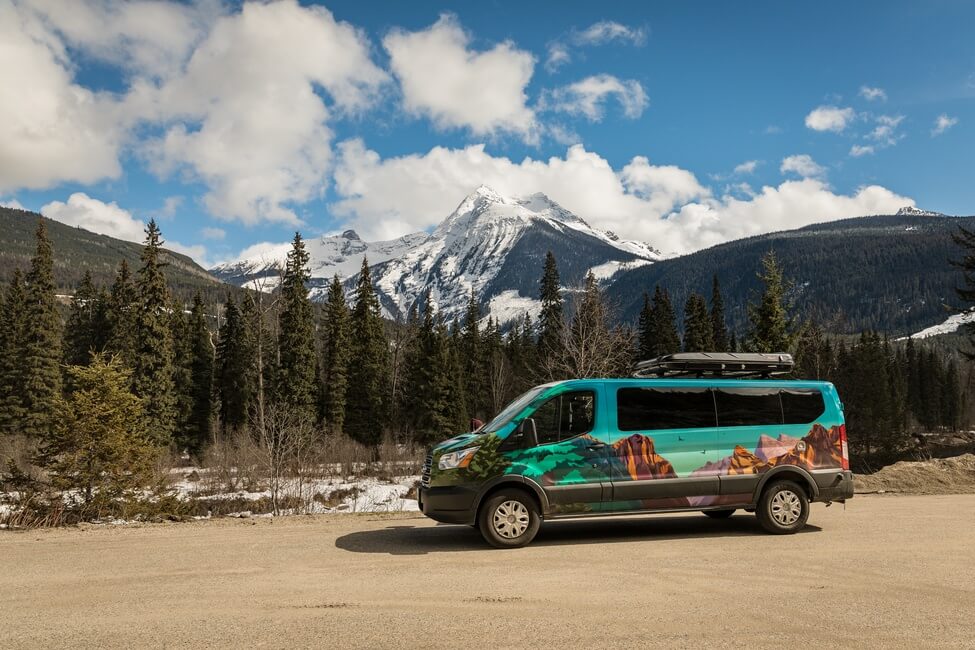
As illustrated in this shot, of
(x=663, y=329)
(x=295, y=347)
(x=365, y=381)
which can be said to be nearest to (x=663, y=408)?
(x=295, y=347)

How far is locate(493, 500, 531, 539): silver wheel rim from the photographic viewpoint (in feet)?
31.8

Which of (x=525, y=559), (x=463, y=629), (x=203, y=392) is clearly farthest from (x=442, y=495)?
(x=203, y=392)

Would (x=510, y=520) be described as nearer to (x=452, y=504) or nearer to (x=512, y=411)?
(x=452, y=504)

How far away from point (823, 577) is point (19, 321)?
5854 cm

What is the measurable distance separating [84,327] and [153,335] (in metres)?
20.8

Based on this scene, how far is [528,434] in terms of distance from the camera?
960 centimetres

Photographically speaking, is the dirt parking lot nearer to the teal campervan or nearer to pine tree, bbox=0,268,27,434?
the teal campervan

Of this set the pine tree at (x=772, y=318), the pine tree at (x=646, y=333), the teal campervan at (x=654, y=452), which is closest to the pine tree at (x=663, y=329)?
the pine tree at (x=646, y=333)

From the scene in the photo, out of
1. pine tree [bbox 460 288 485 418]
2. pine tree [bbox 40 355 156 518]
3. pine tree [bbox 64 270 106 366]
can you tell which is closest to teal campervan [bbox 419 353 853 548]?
pine tree [bbox 40 355 156 518]

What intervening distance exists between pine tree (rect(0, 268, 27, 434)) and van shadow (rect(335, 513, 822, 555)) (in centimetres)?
4822

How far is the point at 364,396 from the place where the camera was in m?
56.7

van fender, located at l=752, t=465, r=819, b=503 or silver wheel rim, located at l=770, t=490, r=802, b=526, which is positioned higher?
van fender, located at l=752, t=465, r=819, b=503

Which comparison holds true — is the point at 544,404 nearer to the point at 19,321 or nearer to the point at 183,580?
the point at 183,580

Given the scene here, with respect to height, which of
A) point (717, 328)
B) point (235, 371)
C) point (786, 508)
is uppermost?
point (717, 328)
